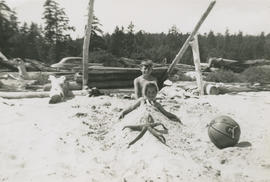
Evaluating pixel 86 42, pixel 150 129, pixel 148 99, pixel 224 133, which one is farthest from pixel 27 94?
pixel 224 133

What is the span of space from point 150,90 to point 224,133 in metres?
1.72

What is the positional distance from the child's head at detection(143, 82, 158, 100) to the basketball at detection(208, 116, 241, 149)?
1.42 meters

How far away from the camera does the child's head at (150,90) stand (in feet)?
22.3

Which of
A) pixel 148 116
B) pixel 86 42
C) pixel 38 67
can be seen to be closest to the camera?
pixel 148 116

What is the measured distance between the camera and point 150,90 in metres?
6.83

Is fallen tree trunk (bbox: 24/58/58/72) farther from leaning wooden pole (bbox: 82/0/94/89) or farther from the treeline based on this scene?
the treeline

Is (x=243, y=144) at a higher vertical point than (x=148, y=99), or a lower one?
lower

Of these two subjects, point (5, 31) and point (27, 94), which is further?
point (5, 31)

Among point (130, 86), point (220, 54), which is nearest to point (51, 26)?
point (220, 54)

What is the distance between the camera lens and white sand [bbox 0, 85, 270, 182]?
4.76 m

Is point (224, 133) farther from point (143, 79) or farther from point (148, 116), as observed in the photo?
point (143, 79)

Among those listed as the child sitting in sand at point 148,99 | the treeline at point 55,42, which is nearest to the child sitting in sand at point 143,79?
the child sitting in sand at point 148,99

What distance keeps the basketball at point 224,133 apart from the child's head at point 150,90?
55.8 inches

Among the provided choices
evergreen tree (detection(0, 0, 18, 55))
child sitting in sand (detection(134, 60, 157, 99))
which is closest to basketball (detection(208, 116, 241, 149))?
child sitting in sand (detection(134, 60, 157, 99))
